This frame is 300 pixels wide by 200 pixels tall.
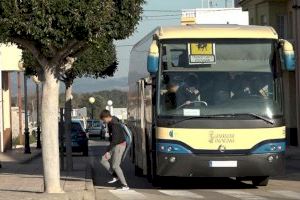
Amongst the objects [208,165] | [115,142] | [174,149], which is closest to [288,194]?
[208,165]

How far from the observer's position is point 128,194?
16.9 meters

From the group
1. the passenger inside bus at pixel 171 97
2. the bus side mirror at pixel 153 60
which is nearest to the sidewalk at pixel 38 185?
the passenger inside bus at pixel 171 97

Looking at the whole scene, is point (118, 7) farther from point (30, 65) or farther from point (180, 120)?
point (30, 65)

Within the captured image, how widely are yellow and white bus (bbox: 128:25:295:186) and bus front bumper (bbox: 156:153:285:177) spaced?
2 centimetres

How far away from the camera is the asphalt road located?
636 inches

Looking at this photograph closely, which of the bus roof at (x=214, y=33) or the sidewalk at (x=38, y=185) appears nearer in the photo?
the sidewalk at (x=38, y=185)


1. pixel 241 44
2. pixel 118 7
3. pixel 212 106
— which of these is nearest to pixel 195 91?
pixel 212 106

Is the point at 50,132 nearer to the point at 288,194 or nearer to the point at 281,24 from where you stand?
the point at 288,194

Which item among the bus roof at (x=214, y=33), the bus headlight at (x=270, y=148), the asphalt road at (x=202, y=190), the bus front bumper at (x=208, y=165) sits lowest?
the asphalt road at (x=202, y=190)

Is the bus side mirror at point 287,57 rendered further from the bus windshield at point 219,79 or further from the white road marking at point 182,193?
the white road marking at point 182,193

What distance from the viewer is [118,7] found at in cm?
1459

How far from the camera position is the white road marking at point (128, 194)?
1620 cm

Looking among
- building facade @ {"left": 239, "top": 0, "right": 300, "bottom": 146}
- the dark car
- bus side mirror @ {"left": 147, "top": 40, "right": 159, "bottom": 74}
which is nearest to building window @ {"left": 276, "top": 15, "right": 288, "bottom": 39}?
building facade @ {"left": 239, "top": 0, "right": 300, "bottom": 146}

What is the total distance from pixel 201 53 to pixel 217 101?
115cm
